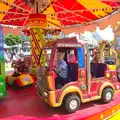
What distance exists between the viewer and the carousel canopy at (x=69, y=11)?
6266 millimetres

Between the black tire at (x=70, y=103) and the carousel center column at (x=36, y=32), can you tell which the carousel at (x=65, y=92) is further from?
the carousel center column at (x=36, y=32)

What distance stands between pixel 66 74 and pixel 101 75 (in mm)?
946

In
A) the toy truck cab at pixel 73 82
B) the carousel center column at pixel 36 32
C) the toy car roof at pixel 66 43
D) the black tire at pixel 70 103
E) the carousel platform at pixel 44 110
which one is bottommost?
the carousel platform at pixel 44 110

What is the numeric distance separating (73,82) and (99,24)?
204 inches

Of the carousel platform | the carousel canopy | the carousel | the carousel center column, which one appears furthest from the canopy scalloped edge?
the carousel platform

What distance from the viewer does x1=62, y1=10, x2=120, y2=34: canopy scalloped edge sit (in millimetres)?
6366

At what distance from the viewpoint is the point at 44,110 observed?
3.74 m

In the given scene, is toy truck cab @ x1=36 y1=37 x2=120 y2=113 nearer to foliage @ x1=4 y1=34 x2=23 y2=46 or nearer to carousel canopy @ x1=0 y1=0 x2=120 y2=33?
carousel canopy @ x1=0 y1=0 x2=120 y2=33

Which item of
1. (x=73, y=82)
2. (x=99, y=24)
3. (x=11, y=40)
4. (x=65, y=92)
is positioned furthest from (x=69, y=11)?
(x=11, y=40)

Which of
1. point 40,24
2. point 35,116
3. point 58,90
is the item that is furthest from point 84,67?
point 40,24

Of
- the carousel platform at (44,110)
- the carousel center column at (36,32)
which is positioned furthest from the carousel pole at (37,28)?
the carousel platform at (44,110)

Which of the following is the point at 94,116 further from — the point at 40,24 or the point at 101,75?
the point at 40,24

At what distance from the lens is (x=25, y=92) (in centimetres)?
498

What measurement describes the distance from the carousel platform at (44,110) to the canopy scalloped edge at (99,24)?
300 centimetres
